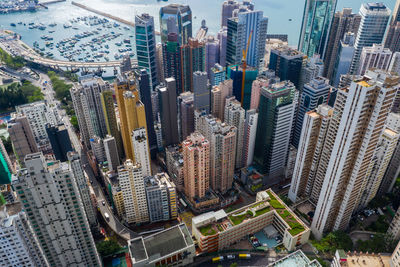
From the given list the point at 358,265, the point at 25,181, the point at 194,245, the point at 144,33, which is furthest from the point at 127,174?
the point at 144,33

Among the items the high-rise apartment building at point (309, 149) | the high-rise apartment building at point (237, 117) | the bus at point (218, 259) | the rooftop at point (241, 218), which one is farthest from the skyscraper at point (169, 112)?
the bus at point (218, 259)

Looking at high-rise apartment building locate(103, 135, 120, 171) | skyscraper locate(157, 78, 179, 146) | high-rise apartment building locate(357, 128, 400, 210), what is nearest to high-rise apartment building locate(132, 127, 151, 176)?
high-rise apartment building locate(103, 135, 120, 171)

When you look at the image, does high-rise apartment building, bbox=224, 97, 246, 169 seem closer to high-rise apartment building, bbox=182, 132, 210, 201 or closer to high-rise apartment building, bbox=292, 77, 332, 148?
high-rise apartment building, bbox=182, 132, 210, 201

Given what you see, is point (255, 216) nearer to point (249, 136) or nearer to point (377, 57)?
point (249, 136)

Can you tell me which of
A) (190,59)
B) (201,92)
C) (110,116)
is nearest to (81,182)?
(110,116)

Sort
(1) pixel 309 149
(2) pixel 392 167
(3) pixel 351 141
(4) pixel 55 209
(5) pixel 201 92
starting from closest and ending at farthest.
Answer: (4) pixel 55 209 < (3) pixel 351 141 < (1) pixel 309 149 < (2) pixel 392 167 < (5) pixel 201 92

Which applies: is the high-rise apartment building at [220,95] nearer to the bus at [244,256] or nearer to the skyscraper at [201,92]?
the skyscraper at [201,92]
